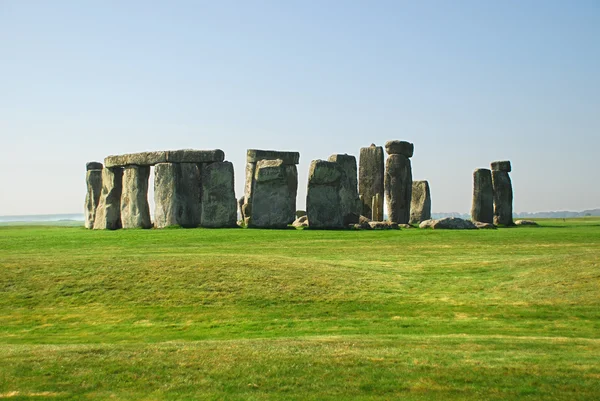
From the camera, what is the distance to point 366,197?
3794 centimetres

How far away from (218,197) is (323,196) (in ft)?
16.8

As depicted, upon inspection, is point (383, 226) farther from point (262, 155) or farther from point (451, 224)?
point (262, 155)

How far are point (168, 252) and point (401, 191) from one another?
17.3 m

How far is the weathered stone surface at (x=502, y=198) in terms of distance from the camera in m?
36.5

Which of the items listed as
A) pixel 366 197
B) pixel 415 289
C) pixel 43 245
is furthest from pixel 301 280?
pixel 366 197

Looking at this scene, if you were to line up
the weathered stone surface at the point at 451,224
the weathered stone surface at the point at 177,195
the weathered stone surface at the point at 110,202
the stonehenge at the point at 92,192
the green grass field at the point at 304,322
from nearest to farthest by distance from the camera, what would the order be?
1. the green grass field at the point at 304,322
2. the weathered stone surface at the point at 451,224
3. the weathered stone surface at the point at 177,195
4. the weathered stone surface at the point at 110,202
5. the stonehenge at the point at 92,192

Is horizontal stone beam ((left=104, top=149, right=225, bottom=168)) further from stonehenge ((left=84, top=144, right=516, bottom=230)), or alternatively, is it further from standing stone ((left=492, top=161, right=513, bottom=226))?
standing stone ((left=492, top=161, right=513, bottom=226))

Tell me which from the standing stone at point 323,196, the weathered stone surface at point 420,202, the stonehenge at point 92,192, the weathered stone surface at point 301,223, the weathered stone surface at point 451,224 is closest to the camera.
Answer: the standing stone at point 323,196

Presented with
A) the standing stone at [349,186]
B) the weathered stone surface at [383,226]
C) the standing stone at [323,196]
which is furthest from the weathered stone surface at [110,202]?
the weathered stone surface at [383,226]

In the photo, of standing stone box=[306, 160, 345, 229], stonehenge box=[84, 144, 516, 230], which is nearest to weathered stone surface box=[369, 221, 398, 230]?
stonehenge box=[84, 144, 516, 230]

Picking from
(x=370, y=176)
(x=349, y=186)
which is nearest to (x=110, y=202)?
(x=349, y=186)

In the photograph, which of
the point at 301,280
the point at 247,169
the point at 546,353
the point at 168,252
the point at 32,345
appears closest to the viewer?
the point at 546,353

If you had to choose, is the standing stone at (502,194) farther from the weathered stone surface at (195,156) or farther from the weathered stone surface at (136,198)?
the weathered stone surface at (136,198)

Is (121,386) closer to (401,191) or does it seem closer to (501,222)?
(401,191)
